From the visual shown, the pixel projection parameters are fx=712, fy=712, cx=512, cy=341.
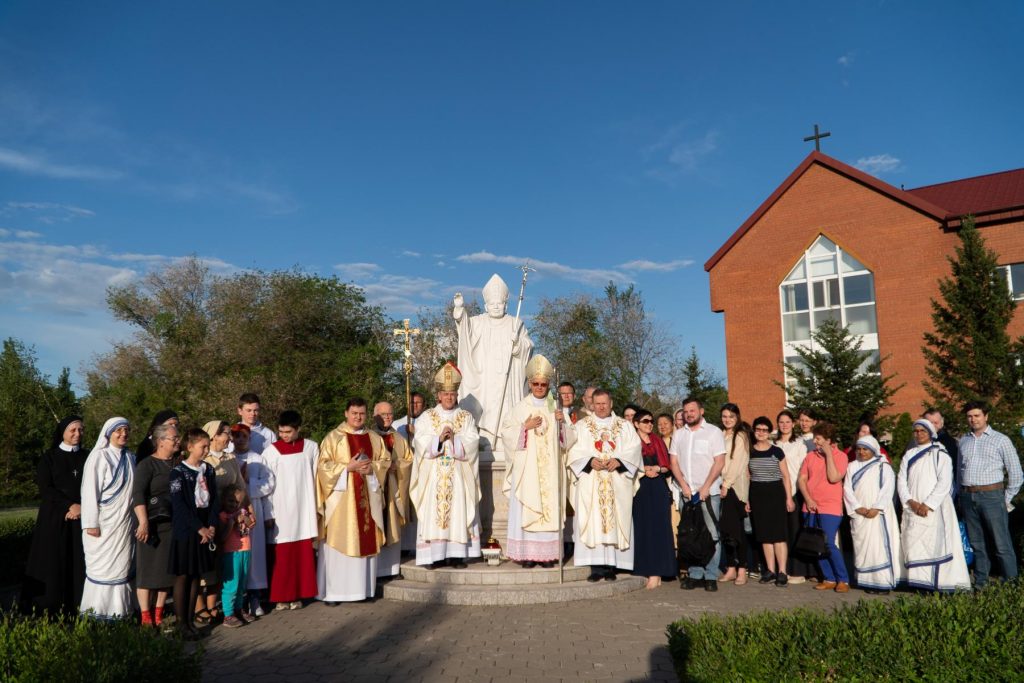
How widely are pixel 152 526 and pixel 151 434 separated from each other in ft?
2.63

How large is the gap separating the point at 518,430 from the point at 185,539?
3.61 meters

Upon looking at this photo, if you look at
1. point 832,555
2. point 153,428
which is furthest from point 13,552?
point 832,555

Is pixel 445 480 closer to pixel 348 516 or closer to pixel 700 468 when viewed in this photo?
pixel 348 516

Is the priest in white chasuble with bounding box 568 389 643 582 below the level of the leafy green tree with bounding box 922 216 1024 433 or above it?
below

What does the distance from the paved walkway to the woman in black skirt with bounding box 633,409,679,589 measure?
1.00 feet

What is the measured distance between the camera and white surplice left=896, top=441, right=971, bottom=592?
719cm

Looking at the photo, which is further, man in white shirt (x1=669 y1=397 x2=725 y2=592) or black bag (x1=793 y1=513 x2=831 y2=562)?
man in white shirt (x1=669 y1=397 x2=725 y2=592)

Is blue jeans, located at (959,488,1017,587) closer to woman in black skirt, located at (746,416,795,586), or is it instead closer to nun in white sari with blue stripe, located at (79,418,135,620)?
woman in black skirt, located at (746,416,795,586)

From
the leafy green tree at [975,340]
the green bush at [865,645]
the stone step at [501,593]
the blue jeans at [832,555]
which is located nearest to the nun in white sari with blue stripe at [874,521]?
the blue jeans at [832,555]

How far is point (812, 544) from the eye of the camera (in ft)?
24.8

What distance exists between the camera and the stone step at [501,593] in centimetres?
700

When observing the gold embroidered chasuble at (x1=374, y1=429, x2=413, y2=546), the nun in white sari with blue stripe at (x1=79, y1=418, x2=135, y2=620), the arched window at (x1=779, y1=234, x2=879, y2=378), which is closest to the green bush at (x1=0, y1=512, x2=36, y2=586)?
the nun in white sari with blue stripe at (x1=79, y1=418, x2=135, y2=620)

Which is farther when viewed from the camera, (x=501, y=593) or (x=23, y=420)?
(x=23, y=420)

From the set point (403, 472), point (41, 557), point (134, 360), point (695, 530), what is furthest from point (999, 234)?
point (134, 360)
